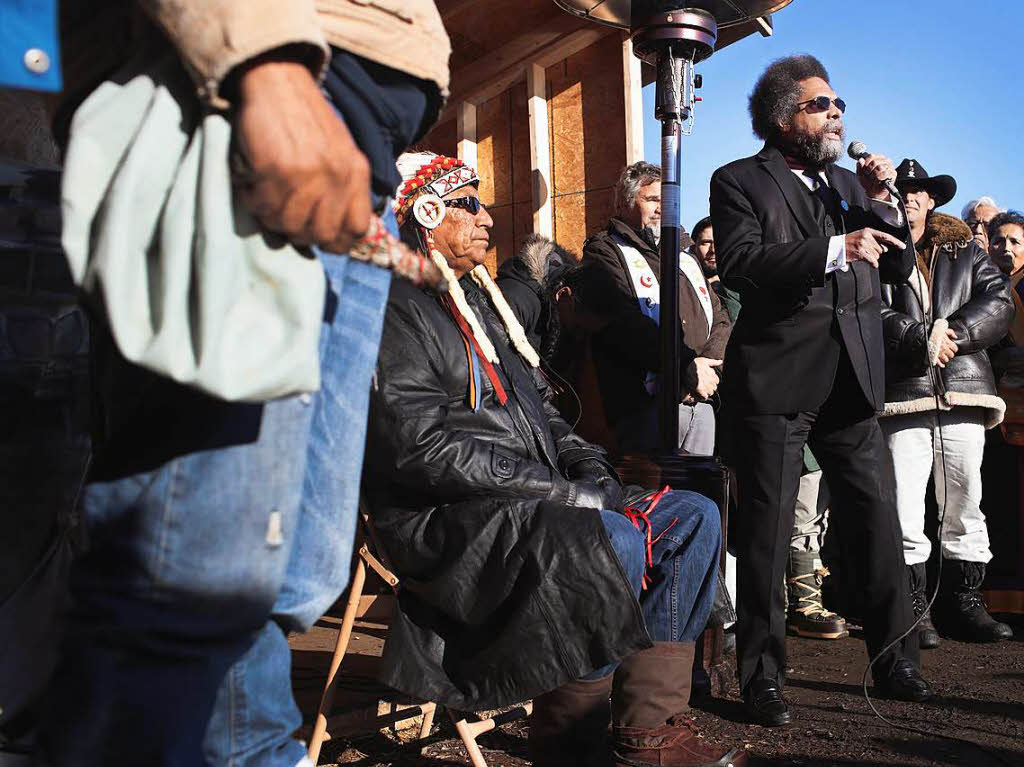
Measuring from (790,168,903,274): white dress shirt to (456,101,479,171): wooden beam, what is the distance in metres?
3.15

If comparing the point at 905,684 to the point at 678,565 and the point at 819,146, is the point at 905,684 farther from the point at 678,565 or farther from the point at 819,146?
the point at 819,146

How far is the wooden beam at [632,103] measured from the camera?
6301 mm

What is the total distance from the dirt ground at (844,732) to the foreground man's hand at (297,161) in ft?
7.31

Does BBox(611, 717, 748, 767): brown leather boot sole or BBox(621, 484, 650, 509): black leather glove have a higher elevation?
BBox(621, 484, 650, 509): black leather glove

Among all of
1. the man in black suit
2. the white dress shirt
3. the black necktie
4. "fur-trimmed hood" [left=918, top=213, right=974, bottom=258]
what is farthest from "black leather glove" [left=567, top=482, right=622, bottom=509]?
"fur-trimmed hood" [left=918, top=213, right=974, bottom=258]

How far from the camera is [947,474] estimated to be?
529 cm

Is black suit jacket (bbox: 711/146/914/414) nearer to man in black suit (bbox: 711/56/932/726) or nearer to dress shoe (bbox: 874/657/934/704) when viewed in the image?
man in black suit (bbox: 711/56/932/726)

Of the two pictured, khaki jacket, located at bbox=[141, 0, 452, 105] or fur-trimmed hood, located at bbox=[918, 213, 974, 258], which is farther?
fur-trimmed hood, located at bbox=[918, 213, 974, 258]

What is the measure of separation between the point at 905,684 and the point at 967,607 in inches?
63.2

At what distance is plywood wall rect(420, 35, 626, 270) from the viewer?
6.49 m

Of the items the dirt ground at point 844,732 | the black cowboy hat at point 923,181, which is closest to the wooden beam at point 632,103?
the black cowboy hat at point 923,181

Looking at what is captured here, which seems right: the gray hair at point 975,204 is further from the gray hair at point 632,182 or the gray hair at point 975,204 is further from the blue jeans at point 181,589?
the blue jeans at point 181,589

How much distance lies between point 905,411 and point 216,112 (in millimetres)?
4505

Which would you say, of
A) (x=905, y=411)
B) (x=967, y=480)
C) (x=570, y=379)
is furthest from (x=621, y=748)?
(x=967, y=480)
